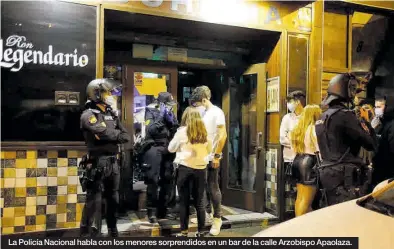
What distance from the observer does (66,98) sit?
4.02 metres

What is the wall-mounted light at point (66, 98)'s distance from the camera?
3.98 meters

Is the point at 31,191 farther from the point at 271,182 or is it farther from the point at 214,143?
the point at 271,182

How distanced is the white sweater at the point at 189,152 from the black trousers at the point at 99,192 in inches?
28.4

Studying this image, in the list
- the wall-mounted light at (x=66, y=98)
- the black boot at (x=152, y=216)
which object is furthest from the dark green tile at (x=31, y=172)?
the black boot at (x=152, y=216)

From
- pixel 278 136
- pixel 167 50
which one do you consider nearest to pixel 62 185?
pixel 167 50

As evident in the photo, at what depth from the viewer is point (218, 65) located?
588cm

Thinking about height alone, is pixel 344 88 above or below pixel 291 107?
above

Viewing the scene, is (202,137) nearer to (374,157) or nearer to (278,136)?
(278,136)

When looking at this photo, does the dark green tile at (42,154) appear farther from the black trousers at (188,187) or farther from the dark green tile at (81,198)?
the black trousers at (188,187)

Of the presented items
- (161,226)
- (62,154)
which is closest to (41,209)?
(62,154)

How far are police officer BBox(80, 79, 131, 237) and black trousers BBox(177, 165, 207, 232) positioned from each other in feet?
2.40

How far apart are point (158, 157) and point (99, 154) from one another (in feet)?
3.70

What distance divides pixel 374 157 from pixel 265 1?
278cm

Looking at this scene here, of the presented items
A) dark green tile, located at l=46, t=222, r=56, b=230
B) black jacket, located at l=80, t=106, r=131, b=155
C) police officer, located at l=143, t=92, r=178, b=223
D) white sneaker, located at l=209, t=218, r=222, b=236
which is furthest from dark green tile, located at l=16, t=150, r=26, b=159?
white sneaker, located at l=209, t=218, r=222, b=236
